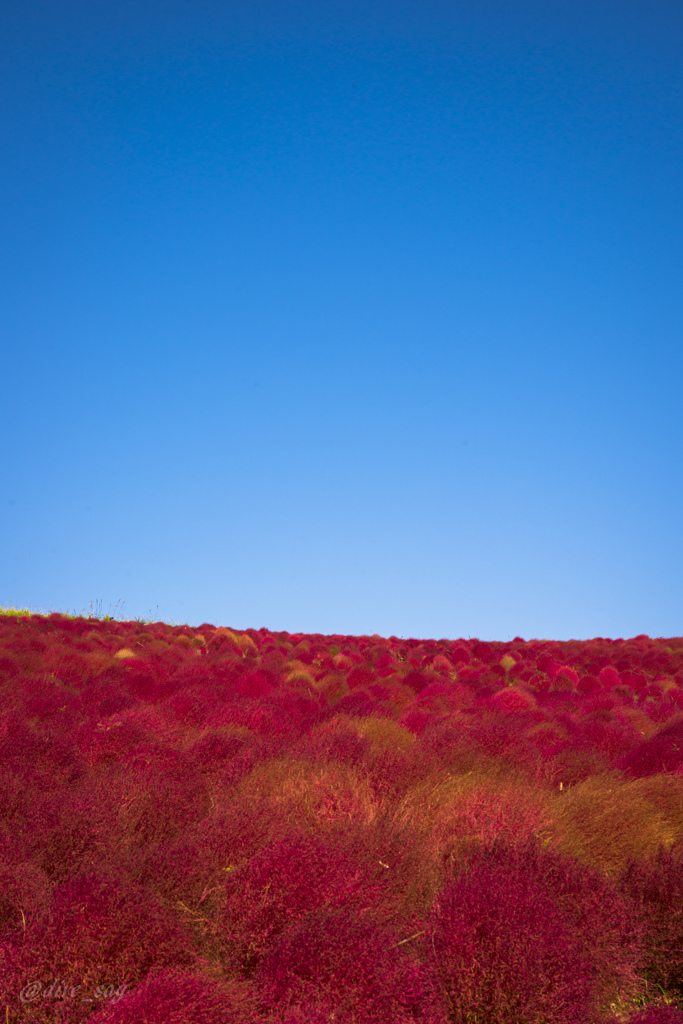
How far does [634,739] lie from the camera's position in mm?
4426

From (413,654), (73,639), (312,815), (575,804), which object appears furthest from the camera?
(413,654)

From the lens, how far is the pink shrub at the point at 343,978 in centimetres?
186

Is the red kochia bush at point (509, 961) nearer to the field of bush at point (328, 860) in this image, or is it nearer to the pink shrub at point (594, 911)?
the field of bush at point (328, 860)

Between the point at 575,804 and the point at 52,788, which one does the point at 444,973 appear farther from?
the point at 52,788

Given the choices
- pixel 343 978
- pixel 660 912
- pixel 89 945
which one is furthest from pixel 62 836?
pixel 660 912

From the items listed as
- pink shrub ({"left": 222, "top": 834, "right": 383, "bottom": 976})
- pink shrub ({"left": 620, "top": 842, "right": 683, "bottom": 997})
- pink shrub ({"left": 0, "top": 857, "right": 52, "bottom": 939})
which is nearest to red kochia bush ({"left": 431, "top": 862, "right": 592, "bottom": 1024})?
pink shrub ({"left": 222, "top": 834, "right": 383, "bottom": 976})

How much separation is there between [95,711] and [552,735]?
9.91 feet

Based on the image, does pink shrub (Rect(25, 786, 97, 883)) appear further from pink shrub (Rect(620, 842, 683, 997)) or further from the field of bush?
pink shrub (Rect(620, 842, 683, 997))

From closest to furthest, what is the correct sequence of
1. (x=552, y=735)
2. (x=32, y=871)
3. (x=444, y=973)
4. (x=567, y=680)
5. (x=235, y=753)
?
(x=444, y=973), (x=32, y=871), (x=235, y=753), (x=552, y=735), (x=567, y=680)

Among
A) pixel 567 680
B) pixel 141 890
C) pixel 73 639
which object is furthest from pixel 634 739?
pixel 73 639

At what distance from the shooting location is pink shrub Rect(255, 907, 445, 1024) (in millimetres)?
1858

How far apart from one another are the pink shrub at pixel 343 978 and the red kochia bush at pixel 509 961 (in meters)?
0.10

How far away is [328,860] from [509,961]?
2.24 feet

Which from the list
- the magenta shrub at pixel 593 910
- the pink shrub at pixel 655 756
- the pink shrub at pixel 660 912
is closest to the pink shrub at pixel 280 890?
the magenta shrub at pixel 593 910
